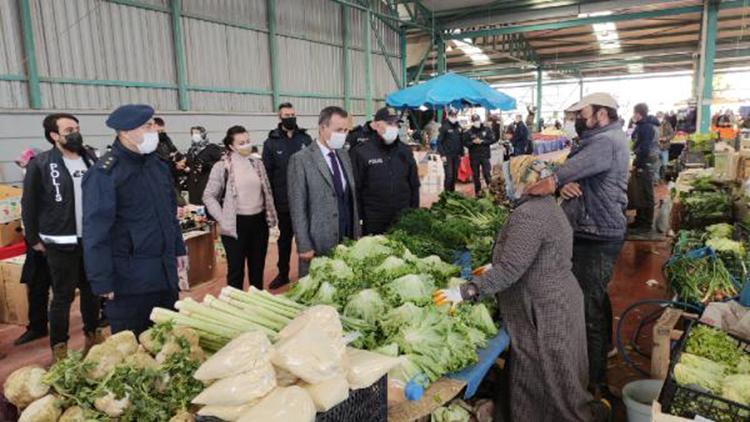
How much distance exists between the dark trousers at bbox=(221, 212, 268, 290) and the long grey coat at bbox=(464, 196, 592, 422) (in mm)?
2788

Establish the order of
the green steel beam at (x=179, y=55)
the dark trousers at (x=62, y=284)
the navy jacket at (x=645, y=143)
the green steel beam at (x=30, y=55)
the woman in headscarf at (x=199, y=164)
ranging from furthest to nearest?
the green steel beam at (x=179, y=55) → the navy jacket at (x=645, y=143) → the woman in headscarf at (x=199, y=164) → the green steel beam at (x=30, y=55) → the dark trousers at (x=62, y=284)

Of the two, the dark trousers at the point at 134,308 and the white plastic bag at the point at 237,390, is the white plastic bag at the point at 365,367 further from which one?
the dark trousers at the point at 134,308

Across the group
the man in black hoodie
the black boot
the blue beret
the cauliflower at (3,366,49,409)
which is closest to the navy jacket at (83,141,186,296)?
the blue beret

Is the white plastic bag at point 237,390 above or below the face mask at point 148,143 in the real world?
below

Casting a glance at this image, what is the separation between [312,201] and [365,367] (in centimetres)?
226

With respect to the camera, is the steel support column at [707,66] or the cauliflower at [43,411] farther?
the steel support column at [707,66]


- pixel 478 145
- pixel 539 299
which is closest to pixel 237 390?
Result: pixel 539 299

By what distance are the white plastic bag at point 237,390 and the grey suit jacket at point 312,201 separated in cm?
234

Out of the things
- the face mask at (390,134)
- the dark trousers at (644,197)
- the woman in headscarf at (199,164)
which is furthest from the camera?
the dark trousers at (644,197)

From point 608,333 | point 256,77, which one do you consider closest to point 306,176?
point 608,333

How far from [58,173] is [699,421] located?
4.34m

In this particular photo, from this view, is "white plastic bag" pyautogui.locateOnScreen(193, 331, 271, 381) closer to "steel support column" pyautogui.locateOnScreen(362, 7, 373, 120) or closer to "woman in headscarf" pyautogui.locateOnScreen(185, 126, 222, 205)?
"woman in headscarf" pyautogui.locateOnScreen(185, 126, 222, 205)

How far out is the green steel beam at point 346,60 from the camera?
1448cm

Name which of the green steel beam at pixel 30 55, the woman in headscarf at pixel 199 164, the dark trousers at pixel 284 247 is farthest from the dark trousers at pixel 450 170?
the green steel beam at pixel 30 55
